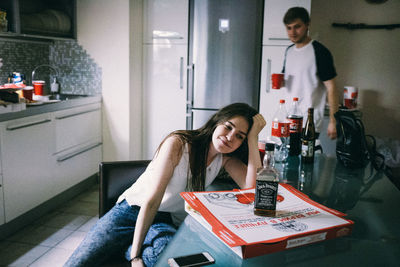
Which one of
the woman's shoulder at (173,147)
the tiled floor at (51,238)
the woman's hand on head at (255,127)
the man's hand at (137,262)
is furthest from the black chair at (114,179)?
the tiled floor at (51,238)

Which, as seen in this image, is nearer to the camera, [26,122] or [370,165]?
[370,165]

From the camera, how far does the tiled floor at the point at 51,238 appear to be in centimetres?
224


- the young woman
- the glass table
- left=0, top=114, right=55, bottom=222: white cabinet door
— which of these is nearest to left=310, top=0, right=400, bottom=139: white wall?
the glass table

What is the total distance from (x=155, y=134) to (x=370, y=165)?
2393mm

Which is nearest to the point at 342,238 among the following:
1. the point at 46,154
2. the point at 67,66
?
the point at 46,154

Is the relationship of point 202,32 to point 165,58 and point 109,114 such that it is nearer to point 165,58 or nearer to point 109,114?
point 165,58

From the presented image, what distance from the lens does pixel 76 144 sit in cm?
324

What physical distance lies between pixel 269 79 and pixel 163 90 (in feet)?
3.49

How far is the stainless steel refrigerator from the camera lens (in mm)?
3379

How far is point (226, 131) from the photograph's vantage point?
1.50 metres

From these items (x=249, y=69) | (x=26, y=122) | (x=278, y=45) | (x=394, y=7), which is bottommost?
(x=26, y=122)

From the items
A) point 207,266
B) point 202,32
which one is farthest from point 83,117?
point 207,266

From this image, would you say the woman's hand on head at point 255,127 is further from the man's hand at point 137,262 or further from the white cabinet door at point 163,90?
the white cabinet door at point 163,90

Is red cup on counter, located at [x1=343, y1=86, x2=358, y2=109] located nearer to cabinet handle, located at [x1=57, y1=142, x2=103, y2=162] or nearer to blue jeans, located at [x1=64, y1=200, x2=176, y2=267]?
cabinet handle, located at [x1=57, y1=142, x2=103, y2=162]
